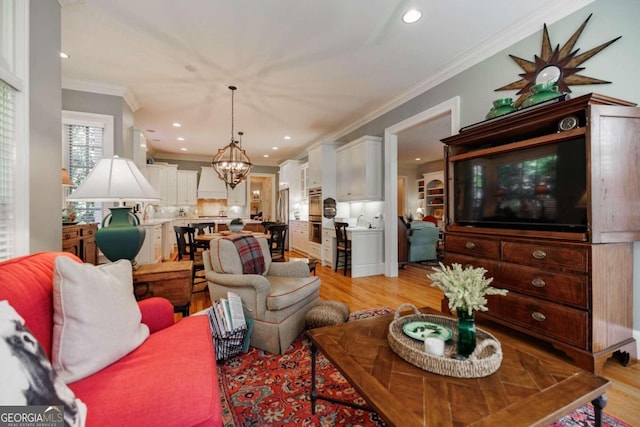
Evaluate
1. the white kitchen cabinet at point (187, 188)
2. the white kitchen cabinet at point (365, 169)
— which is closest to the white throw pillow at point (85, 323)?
the white kitchen cabinet at point (365, 169)

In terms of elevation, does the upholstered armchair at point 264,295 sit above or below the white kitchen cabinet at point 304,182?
below

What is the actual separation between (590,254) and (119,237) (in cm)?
324

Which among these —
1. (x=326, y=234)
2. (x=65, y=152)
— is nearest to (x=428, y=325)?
(x=326, y=234)

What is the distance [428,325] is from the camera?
1.43 meters

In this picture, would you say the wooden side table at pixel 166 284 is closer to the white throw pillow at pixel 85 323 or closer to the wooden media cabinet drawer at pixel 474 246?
the white throw pillow at pixel 85 323

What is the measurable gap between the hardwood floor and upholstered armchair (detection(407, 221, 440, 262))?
0.46 metres

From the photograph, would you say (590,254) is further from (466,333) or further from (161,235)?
(161,235)

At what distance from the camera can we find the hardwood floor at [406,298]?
1562 millimetres

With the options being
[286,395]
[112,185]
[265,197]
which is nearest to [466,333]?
[286,395]

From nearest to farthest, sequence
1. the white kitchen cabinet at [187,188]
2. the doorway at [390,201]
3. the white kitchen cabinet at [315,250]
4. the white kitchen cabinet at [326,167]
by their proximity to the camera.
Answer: the doorway at [390,201], the white kitchen cabinet at [326,167], the white kitchen cabinet at [315,250], the white kitchen cabinet at [187,188]

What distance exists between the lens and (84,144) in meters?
3.78

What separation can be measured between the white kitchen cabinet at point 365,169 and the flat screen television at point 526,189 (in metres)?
2.00

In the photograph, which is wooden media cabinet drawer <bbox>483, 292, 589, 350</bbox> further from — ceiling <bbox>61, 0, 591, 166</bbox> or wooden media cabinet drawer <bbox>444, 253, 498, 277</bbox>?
ceiling <bbox>61, 0, 591, 166</bbox>

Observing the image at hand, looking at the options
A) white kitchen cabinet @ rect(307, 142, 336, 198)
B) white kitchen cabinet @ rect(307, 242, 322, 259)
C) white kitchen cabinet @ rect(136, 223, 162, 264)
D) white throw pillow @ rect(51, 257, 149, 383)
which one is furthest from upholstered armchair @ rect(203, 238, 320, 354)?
white kitchen cabinet @ rect(307, 142, 336, 198)
